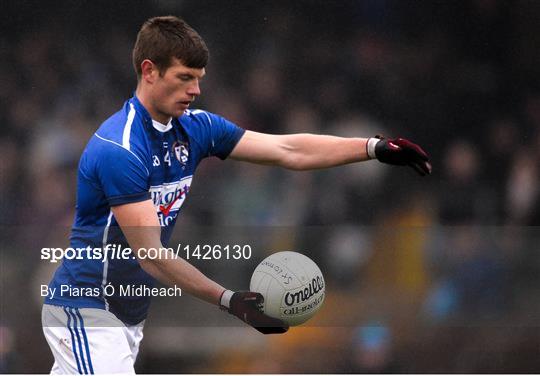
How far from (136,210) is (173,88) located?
1.96ft

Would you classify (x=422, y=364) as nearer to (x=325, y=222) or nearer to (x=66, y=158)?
(x=325, y=222)

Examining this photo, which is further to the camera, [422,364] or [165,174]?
[422,364]

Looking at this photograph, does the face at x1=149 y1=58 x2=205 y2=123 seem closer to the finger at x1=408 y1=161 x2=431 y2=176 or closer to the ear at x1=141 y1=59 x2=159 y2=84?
the ear at x1=141 y1=59 x2=159 y2=84

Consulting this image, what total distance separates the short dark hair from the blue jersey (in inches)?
8.7

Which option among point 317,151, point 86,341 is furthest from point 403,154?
point 86,341

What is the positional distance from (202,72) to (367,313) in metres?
2.83

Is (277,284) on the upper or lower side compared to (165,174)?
lower

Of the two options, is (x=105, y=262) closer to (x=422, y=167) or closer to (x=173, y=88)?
(x=173, y=88)

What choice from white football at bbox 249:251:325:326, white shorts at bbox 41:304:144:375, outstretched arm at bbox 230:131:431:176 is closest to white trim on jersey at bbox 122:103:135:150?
outstretched arm at bbox 230:131:431:176

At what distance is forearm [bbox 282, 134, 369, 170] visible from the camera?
485 cm

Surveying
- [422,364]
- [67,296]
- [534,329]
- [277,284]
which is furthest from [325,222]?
[67,296]

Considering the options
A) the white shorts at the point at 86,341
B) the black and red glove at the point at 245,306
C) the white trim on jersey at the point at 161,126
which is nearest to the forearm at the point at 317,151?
the white trim on jersey at the point at 161,126

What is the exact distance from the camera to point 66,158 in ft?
22.7

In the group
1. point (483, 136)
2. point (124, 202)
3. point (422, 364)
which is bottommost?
point (422, 364)
